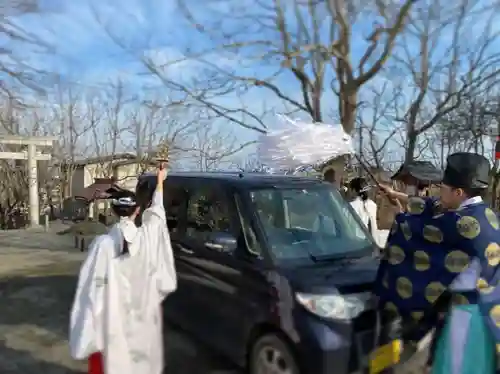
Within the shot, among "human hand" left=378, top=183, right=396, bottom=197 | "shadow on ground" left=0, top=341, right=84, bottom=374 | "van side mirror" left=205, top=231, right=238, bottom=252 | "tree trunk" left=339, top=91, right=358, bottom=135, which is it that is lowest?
"shadow on ground" left=0, top=341, right=84, bottom=374

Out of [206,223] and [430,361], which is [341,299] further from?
[206,223]

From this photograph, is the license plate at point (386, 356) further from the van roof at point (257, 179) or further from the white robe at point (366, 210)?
the white robe at point (366, 210)

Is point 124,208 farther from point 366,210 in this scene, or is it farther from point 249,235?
point 366,210

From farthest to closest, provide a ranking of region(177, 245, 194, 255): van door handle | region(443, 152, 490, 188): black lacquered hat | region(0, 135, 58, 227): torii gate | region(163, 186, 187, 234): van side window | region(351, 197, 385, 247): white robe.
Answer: region(0, 135, 58, 227): torii gate
region(351, 197, 385, 247): white robe
region(163, 186, 187, 234): van side window
region(177, 245, 194, 255): van door handle
region(443, 152, 490, 188): black lacquered hat

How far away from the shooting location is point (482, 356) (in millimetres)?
2711

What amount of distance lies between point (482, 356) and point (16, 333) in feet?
15.9

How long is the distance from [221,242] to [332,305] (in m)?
1.22

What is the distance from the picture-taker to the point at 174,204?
202 inches

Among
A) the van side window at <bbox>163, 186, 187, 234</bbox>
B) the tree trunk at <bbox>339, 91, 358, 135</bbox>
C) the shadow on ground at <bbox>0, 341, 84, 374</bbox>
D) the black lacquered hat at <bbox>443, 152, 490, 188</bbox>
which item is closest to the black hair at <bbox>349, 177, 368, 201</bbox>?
the van side window at <bbox>163, 186, 187, 234</bbox>

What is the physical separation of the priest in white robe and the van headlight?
3.31 feet

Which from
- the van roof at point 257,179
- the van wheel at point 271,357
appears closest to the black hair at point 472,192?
the van wheel at point 271,357

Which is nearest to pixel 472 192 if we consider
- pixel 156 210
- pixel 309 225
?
pixel 309 225

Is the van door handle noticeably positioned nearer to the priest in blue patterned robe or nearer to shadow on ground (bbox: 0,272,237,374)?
shadow on ground (bbox: 0,272,237,374)

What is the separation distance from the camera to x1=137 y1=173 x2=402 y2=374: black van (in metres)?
3.38
